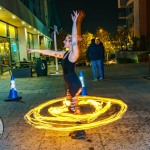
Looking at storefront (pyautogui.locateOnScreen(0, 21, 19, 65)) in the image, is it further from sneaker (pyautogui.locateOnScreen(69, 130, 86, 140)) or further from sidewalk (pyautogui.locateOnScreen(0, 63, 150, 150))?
sneaker (pyautogui.locateOnScreen(69, 130, 86, 140))

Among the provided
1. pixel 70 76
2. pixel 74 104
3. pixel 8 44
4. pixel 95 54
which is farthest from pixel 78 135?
pixel 8 44

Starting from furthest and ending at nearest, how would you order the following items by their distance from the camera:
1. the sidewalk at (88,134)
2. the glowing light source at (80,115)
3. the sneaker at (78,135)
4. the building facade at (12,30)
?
the building facade at (12,30), the glowing light source at (80,115), the sneaker at (78,135), the sidewalk at (88,134)

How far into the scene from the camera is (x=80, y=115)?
6.40 m

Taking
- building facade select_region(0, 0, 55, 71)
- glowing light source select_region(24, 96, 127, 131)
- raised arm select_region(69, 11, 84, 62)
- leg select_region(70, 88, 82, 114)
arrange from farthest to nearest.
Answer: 1. building facade select_region(0, 0, 55, 71)
2. glowing light source select_region(24, 96, 127, 131)
3. leg select_region(70, 88, 82, 114)
4. raised arm select_region(69, 11, 84, 62)

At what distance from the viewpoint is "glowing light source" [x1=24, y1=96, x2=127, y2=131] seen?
6266mm

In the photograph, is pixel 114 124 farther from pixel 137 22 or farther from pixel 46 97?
pixel 137 22

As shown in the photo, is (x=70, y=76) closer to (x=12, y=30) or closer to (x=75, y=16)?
(x=75, y=16)

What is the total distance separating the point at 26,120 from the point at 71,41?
2453 millimetres

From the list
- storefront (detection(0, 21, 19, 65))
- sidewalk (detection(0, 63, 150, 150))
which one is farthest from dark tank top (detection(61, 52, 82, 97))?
storefront (detection(0, 21, 19, 65))

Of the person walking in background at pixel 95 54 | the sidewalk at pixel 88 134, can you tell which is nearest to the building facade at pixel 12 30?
the person walking in background at pixel 95 54

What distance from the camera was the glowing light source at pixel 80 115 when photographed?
20.6 feet

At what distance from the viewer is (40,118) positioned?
7.07 m

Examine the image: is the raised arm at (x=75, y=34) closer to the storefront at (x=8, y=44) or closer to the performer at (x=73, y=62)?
the performer at (x=73, y=62)

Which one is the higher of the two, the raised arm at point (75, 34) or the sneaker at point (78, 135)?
the raised arm at point (75, 34)
